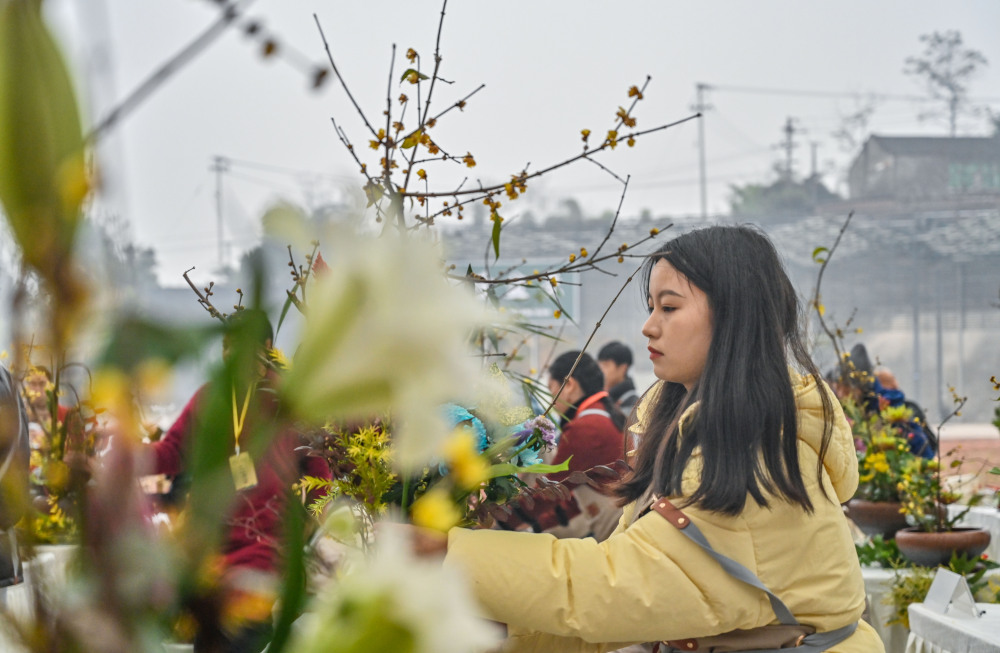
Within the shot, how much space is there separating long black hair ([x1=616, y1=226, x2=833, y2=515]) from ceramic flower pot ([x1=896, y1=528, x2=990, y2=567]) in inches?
59.2

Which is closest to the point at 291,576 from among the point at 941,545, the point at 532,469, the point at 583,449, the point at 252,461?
the point at 252,461

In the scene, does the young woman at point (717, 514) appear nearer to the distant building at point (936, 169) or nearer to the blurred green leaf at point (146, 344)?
the blurred green leaf at point (146, 344)

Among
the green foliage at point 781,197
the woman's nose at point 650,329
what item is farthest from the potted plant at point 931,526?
the green foliage at point 781,197

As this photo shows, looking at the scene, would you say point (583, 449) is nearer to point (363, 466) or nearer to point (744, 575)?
point (744, 575)

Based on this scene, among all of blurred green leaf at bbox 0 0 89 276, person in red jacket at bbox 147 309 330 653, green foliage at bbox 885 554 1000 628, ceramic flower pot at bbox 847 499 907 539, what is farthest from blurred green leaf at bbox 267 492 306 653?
ceramic flower pot at bbox 847 499 907 539

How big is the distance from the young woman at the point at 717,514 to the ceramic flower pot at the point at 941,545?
4.76ft

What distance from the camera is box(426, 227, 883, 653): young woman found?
38.6 inches

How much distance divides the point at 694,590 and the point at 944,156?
1017 centimetres

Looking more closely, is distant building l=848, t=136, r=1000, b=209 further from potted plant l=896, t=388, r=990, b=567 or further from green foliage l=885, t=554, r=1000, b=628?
green foliage l=885, t=554, r=1000, b=628

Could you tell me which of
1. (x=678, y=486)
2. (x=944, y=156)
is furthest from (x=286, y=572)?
(x=944, y=156)

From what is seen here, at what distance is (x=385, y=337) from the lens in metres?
0.22

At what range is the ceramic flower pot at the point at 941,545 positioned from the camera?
2.46 metres

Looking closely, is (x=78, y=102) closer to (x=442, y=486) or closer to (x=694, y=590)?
(x=442, y=486)

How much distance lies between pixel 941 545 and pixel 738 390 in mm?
1665
